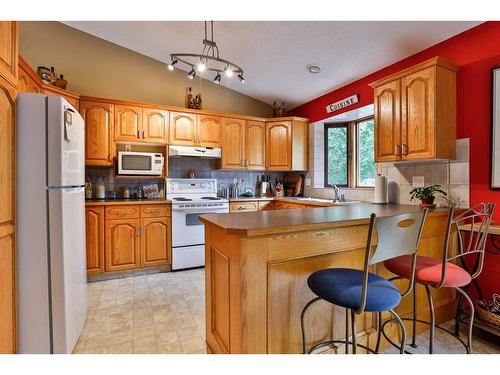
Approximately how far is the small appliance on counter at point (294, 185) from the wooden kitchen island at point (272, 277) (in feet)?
9.10

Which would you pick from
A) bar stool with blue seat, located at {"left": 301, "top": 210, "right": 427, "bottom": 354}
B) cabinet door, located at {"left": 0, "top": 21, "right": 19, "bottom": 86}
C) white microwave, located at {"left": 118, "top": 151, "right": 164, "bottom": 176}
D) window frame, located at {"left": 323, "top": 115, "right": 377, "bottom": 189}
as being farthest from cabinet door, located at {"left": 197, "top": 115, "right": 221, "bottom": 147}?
bar stool with blue seat, located at {"left": 301, "top": 210, "right": 427, "bottom": 354}

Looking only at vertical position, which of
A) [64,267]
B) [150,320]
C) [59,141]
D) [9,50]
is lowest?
[150,320]

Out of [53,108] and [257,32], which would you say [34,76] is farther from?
[257,32]

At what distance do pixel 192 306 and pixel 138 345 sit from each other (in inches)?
25.1

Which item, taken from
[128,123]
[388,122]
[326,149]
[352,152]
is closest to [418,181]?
[388,122]

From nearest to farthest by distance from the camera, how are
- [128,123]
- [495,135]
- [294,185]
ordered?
[495,135] → [128,123] → [294,185]

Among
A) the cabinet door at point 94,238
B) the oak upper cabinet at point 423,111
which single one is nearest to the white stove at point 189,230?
the cabinet door at point 94,238

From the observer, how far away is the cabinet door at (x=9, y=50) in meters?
1.41

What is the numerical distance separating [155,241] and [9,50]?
236cm

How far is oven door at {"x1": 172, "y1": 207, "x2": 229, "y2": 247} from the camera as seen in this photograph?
11.2 feet

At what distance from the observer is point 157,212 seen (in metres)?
3.38

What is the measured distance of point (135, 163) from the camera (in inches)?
137

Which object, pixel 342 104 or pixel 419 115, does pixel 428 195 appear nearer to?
pixel 419 115
